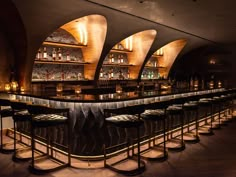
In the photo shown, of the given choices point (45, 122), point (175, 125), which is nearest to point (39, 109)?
point (45, 122)

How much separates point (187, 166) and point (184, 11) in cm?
382

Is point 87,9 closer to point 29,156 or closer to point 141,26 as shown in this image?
point 141,26

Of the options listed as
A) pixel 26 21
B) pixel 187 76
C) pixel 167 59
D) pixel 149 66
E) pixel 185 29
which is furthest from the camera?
pixel 187 76

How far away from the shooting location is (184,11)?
216 inches

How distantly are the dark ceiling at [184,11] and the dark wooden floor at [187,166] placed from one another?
3014 mm

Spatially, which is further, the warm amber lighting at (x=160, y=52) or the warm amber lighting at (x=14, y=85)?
the warm amber lighting at (x=160, y=52)

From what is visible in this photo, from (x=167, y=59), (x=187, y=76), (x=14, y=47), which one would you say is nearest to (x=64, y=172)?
(x=14, y=47)

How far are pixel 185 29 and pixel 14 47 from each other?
214 inches

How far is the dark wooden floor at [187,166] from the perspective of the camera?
292 centimetres

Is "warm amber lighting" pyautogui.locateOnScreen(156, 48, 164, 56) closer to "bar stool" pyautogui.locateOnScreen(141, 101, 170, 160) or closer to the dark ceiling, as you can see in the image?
the dark ceiling

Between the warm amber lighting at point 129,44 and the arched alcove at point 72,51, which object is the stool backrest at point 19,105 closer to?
the arched alcove at point 72,51

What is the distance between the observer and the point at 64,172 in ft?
9.83

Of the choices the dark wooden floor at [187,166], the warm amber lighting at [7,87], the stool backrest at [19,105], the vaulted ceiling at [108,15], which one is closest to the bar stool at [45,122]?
the dark wooden floor at [187,166]

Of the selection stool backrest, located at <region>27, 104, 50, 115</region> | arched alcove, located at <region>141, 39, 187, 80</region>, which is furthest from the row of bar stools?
stool backrest, located at <region>27, 104, 50, 115</region>
